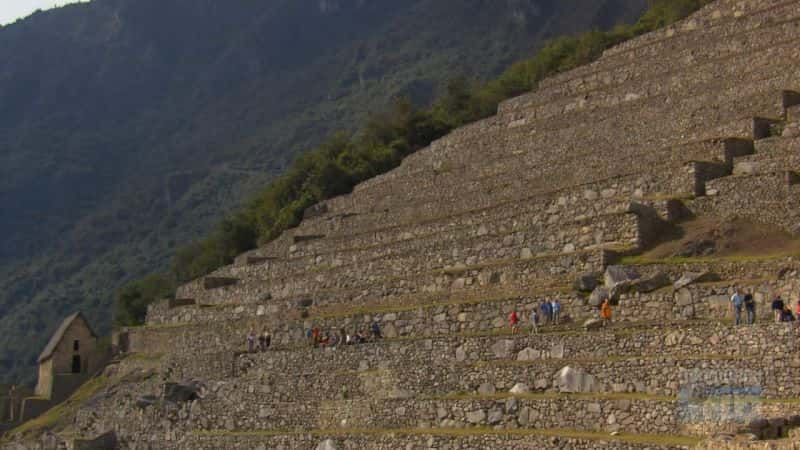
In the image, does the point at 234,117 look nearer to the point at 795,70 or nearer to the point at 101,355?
the point at 101,355

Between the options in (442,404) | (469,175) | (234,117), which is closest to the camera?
(442,404)

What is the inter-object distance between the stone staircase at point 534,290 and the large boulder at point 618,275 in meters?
0.36

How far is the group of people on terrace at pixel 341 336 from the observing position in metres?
36.2

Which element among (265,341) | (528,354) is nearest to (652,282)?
(528,354)

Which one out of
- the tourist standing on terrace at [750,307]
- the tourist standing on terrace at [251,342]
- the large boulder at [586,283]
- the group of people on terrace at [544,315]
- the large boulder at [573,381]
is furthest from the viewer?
the tourist standing on terrace at [251,342]

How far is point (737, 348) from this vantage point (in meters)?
25.9

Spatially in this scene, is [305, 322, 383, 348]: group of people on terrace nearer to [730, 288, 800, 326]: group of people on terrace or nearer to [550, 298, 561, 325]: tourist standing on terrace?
[550, 298, 561, 325]: tourist standing on terrace

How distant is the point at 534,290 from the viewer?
33812 millimetres

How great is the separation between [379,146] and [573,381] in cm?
3434

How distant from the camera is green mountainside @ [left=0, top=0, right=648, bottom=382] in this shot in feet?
363

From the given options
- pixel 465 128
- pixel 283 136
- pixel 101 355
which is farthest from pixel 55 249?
pixel 465 128

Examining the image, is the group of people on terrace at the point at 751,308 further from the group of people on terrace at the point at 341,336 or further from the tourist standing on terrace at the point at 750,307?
the group of people on terrace at the point at 341,336

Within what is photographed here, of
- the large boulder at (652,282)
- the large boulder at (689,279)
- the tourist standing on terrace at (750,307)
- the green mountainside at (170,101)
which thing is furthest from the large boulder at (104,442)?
the green mountainside at (170,101)

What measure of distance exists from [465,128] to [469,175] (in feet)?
19.8
